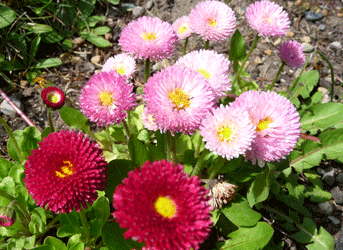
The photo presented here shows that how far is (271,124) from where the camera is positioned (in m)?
1.96

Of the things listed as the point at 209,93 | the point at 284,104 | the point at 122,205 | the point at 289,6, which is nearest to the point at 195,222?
the point at 122,205

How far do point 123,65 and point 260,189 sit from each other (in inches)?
61.5

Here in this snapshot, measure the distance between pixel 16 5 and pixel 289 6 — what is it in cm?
412

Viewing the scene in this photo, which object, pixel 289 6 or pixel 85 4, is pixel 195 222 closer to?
pixel 85 4

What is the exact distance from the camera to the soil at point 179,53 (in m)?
3.61

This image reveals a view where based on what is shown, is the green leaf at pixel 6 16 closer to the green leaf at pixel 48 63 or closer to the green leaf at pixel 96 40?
the green leaf at pixel 48 63

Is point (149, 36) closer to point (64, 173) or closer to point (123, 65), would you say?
point (123, 65)

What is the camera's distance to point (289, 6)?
15.9ft

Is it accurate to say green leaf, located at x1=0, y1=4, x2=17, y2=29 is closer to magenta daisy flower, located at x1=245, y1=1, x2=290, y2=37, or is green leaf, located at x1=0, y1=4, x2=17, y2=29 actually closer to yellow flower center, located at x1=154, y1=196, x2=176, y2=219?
magenta daisy flower, located at x1=245, y1=1, x2=290, y2=37

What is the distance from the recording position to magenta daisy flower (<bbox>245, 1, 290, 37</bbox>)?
2.59 m

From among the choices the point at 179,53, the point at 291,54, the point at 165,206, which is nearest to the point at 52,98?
the point at 165,206

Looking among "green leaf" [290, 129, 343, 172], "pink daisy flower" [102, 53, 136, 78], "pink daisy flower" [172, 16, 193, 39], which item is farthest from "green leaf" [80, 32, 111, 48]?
"green leaf" [290, 129, 343, 172]

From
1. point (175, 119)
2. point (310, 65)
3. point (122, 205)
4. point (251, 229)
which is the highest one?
point (175, 119)

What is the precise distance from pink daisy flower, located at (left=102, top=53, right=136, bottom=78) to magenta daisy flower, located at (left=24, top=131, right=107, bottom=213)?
0.97m
